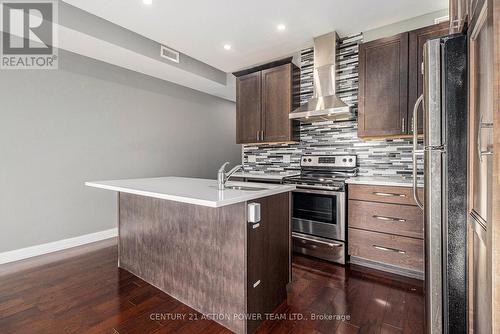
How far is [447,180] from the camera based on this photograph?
1228 millimetres

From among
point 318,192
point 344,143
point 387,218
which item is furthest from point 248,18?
point 387,218

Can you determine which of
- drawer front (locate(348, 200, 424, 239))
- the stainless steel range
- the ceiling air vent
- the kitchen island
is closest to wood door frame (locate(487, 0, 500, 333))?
the kitchen island

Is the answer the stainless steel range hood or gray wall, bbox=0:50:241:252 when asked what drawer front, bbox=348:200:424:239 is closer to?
the stainless steel range hood

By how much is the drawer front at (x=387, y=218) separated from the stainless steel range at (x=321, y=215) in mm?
126

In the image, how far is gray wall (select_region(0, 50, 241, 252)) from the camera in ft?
8.98

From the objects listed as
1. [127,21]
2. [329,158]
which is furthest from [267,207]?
[127,21]

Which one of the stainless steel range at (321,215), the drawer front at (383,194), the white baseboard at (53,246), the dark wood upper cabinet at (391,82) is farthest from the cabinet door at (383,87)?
the white baseboard at (53,246)

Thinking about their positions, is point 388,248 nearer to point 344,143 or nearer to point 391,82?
point 344,143

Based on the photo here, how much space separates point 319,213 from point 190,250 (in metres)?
1.52

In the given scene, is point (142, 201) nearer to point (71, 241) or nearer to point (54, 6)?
point (71, 241)

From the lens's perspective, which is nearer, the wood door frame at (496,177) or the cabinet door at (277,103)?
the wood door frame at (496,177)

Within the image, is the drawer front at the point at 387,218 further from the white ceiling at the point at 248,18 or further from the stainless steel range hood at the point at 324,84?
the white ceiling at the point at 248,18

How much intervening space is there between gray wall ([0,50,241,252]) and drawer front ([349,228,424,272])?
→ 10.5ft

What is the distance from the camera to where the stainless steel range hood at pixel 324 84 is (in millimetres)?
3039
